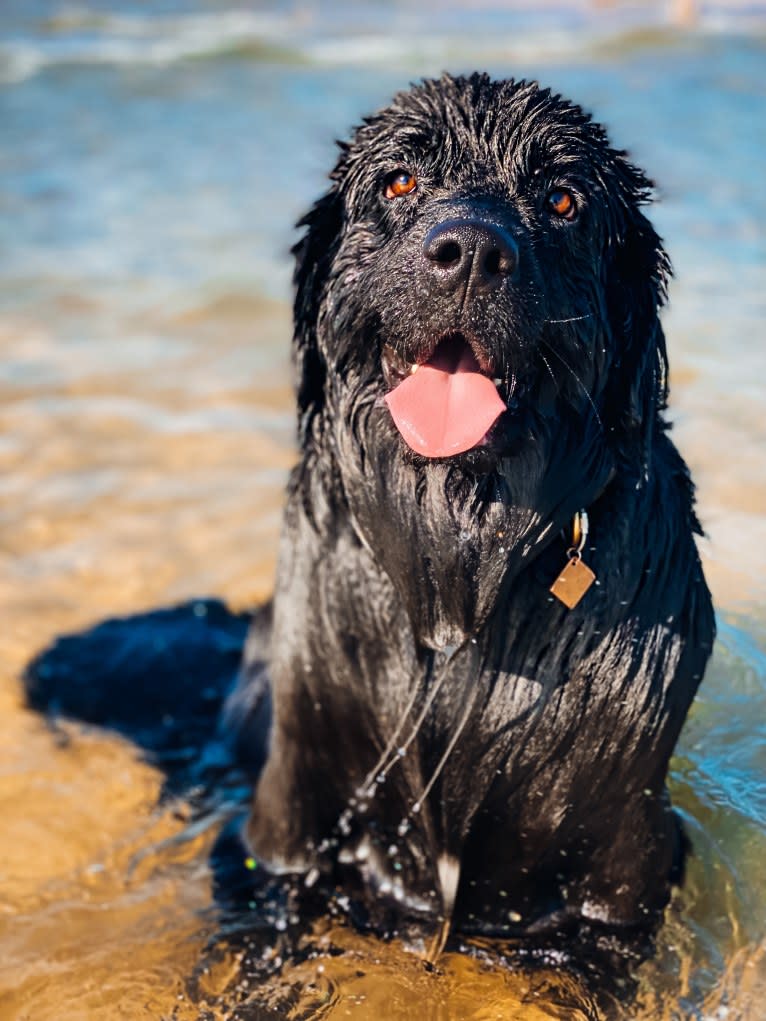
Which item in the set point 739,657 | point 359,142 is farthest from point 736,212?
point 359,142

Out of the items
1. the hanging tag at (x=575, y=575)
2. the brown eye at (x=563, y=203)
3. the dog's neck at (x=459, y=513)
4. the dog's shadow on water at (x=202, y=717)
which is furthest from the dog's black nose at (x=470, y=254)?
the dog's shadow on water at (x=202, y=717)

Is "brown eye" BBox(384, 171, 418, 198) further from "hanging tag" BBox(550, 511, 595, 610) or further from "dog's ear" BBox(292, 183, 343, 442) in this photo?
"hanging tag" BBox(550, 511, 595, 610)

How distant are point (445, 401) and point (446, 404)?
0.04 ft

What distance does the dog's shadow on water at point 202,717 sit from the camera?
3.34 metres

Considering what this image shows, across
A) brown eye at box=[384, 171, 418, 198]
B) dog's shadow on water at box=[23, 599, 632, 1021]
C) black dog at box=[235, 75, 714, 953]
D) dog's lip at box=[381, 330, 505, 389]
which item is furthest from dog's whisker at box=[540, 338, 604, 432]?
dog's shadow on water at box=[23, 599, 632, 1021]

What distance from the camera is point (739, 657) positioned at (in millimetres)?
3912

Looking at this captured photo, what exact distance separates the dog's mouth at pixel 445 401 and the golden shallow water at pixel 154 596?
1.43m

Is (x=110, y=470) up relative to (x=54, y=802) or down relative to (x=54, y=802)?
up

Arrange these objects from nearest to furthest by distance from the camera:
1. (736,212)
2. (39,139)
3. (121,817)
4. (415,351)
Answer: (415,351), (121,817), (736,212), (39,139)

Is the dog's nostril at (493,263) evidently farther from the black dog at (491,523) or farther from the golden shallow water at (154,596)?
the golden shallow water at (154,596)

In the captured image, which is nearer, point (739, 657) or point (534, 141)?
point (534, 141)

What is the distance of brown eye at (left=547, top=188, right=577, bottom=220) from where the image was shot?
2662mm

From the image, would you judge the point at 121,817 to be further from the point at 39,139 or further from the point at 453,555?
the point at 39,139

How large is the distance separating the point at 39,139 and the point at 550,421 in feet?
35.3
